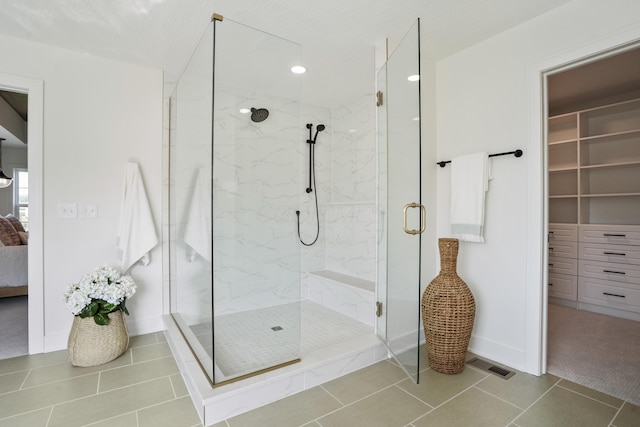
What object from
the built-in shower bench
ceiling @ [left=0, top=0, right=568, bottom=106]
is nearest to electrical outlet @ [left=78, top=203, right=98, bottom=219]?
ceiling @ [left=0, top=0, right=568, bottom=106]

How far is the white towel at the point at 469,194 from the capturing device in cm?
237

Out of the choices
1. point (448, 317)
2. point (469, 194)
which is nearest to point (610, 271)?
point (469, 194)

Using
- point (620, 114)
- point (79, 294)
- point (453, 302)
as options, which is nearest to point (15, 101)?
point (79, 294)

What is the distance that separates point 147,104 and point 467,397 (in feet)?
10.6

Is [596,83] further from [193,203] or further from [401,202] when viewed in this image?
[193,203]

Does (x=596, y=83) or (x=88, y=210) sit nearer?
(x=88, y=210)

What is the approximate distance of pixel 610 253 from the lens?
333cm

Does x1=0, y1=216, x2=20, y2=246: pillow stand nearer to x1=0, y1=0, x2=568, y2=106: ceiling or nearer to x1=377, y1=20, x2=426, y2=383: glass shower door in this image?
x1=0, y1=0, x2=568, y2=106: ceiling

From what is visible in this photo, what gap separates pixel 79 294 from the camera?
2.27 meters

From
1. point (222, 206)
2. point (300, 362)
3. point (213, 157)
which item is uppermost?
point (213, 157)

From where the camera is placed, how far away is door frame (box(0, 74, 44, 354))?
2.47 m

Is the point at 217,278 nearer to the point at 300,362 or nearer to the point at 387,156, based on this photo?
the point at 300,362

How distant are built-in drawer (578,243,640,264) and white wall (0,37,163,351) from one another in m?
4.28

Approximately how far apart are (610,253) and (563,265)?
1.48 feet
